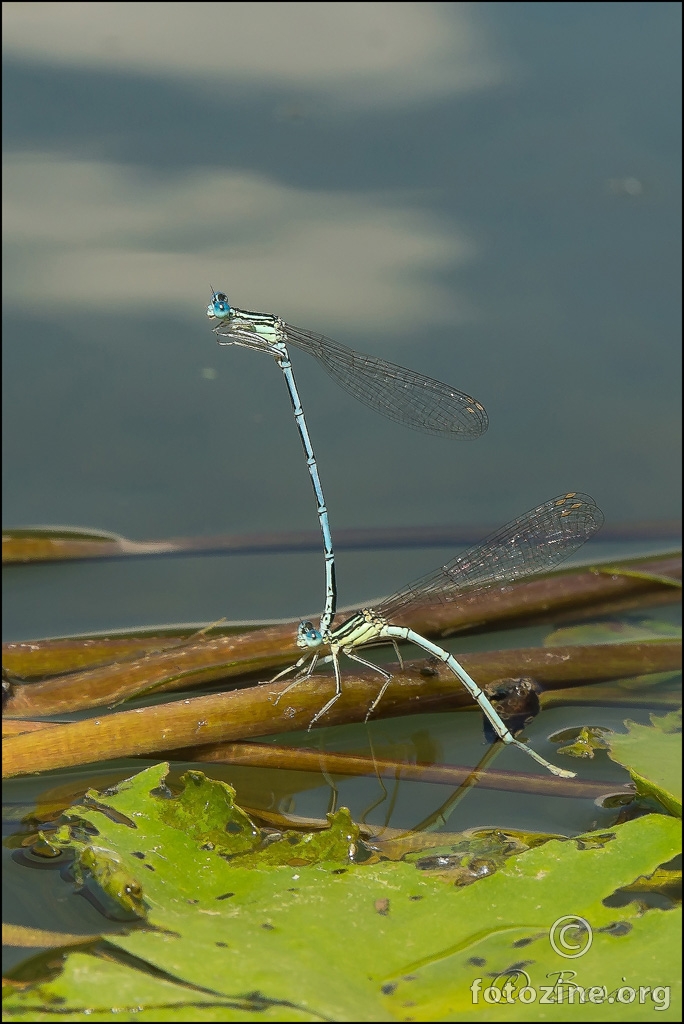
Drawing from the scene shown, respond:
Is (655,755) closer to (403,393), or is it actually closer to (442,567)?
(442,567)

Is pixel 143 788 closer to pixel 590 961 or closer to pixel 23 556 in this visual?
pixel 590 961

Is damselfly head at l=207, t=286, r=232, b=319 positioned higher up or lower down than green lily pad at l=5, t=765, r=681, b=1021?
higher up

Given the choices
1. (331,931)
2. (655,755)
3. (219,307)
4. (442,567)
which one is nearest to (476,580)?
(442,567)

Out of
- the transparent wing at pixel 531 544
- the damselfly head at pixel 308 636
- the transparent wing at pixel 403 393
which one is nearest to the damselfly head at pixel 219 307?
the transparent wing at pixel 403 393

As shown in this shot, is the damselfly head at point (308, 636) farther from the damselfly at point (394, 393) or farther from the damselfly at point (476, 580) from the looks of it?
the damselfly at point (394, 393)

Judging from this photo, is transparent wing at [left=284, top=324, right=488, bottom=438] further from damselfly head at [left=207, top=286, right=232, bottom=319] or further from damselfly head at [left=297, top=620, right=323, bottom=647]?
damselfly head at [left=297, top=620, right=323, bottom=647]

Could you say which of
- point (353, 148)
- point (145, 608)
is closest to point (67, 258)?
point (353, 148)

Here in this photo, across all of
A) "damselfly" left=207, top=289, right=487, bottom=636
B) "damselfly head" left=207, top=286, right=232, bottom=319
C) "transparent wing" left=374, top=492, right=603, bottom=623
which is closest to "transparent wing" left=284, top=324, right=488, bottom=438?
"damselfly" left=207, top=289, right=487, bottom=636
